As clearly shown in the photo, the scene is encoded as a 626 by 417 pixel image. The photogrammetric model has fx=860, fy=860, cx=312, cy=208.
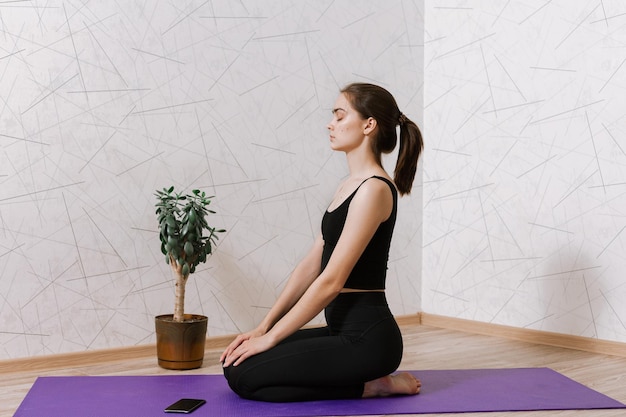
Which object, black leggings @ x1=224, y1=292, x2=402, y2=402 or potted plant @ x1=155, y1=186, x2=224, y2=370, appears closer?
black leggings @ x1=224, y1=292, x2=402, y2=402

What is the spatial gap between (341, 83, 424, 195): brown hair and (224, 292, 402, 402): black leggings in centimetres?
44

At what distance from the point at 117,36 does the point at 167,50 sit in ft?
0.70

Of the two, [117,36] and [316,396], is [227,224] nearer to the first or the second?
[117,36]

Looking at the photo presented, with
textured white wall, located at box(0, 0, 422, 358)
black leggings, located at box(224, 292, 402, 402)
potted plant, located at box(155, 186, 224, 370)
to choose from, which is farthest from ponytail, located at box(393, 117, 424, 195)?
textured white wall, located at box(0, 0, 422, 358)

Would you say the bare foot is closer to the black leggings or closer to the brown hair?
the black leggings

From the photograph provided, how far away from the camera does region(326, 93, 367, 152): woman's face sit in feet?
8.70

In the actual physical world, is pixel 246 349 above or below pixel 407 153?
below

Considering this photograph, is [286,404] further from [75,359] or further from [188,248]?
[75,359]

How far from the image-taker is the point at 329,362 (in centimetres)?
250

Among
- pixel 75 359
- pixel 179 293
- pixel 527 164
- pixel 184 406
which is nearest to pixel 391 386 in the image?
pixel 184 406

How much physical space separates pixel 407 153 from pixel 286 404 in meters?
0.85

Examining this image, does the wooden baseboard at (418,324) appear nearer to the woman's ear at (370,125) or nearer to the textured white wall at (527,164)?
the textured white wall at (527,164)

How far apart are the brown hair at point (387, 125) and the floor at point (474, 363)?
775 millimetres

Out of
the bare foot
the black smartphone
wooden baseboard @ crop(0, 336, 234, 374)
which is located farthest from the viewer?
wooden baseboard @ crop(0, 336, 234, 374)
